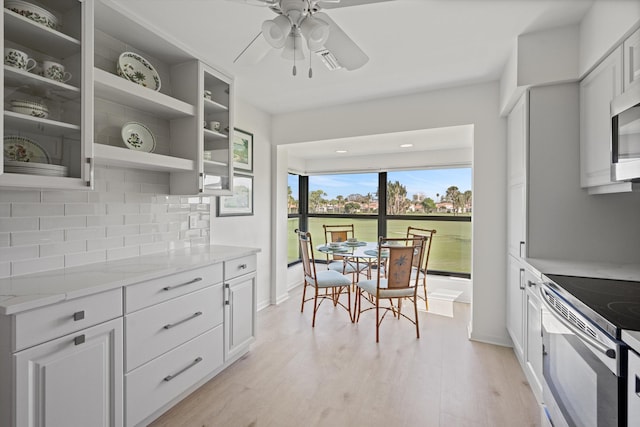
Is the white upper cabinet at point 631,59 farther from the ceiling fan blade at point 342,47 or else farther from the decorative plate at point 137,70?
the decorative plate at point 137,70

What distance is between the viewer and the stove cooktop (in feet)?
3.46

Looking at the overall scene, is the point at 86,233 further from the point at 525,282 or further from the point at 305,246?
the point at 525,282

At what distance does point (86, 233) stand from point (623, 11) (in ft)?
10.6

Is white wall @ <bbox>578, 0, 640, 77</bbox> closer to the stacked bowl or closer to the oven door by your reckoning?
the oven door

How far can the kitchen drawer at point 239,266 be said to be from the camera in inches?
90.2

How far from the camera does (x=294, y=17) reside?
4.55ft

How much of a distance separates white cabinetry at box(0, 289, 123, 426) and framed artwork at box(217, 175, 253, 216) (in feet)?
5.36

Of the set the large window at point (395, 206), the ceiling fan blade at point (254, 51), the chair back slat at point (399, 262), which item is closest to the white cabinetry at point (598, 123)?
the chair back slat at point (399, 262)

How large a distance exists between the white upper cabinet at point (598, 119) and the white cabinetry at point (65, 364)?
2774 mm

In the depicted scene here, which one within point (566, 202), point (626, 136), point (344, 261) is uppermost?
point (626, 136)

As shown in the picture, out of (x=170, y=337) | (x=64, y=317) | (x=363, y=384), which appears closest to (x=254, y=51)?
(x=64, y=317)

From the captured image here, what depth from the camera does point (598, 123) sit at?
1842 mm

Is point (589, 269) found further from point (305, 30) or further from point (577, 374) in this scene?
point (305, 30)

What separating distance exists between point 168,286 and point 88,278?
394 mm
